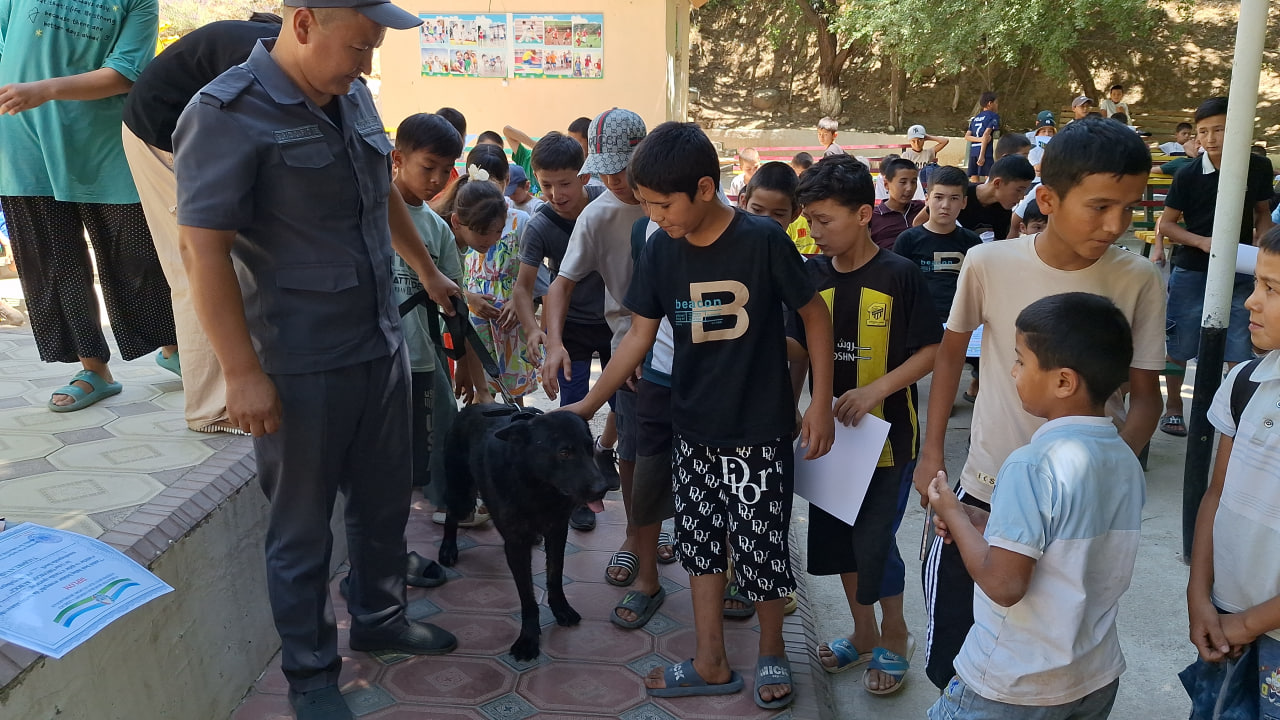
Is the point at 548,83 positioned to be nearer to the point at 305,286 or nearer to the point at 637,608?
the point at 637,608

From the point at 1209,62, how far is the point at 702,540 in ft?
87.2

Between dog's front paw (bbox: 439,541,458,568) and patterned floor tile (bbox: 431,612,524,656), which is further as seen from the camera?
dog's front paw (bbox: 439,541,458,568)

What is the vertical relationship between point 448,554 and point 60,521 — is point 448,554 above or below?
below

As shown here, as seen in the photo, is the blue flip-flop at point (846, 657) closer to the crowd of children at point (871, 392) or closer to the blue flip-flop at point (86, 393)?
the crowd of children at point (871, 392)

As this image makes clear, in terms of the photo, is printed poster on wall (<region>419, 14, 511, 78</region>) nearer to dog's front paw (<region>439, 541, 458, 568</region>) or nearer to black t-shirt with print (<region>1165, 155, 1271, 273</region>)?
black t-shirt with print (<region>1165, 155, 1271, 273</region>)

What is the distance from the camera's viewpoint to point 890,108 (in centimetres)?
2469

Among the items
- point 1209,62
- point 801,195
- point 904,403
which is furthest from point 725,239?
point 1209,62

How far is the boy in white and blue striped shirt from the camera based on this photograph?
5.98ft

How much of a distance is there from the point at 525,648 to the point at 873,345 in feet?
5.28

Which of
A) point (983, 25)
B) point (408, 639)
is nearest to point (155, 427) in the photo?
point (408, 639)

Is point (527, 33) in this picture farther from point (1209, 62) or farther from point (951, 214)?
point (1209, 62)

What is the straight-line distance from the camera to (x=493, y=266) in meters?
4.63

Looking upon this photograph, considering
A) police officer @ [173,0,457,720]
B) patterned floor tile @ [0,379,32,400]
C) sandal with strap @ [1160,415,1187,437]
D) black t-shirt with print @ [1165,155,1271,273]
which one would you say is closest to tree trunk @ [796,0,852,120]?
black t-shirt with print @ [1165,155,1271,273]

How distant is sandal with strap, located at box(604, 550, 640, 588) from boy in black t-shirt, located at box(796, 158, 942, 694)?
988 millimetres
